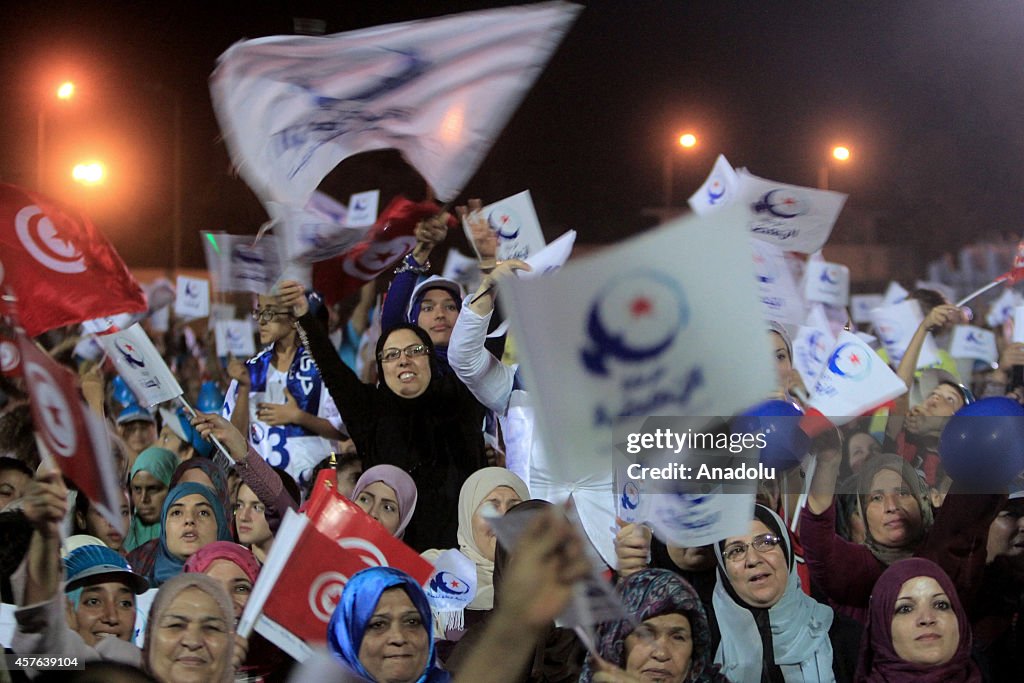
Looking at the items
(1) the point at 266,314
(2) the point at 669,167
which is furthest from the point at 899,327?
(2) the point at 669,167

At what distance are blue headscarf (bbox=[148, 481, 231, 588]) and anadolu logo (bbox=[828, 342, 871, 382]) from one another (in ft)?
7.39

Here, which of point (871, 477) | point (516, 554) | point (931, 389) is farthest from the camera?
point (931, 389)

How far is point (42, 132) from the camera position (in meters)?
10.9

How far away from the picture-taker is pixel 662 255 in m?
2.29

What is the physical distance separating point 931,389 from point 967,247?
5835mm

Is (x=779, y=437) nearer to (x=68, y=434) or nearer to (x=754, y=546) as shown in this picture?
(x=754, y=546)

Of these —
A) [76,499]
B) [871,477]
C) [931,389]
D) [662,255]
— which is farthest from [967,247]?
[662,255]

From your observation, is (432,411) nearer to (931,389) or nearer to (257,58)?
(257,58)

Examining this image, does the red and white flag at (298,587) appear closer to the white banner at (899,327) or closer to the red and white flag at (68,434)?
the red and white flag at (68,434)

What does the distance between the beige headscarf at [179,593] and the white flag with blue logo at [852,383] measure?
8.04ft

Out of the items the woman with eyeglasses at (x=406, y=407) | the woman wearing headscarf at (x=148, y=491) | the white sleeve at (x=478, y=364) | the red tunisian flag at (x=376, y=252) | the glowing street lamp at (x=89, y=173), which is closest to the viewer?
the white sleeve at (x=478, y=364)

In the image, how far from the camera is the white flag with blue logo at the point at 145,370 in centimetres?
445

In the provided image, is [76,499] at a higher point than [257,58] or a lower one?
lower

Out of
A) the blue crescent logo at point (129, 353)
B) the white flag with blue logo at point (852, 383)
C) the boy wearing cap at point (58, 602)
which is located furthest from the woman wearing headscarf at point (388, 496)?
the white flag with blue logo at point (852, 383)
